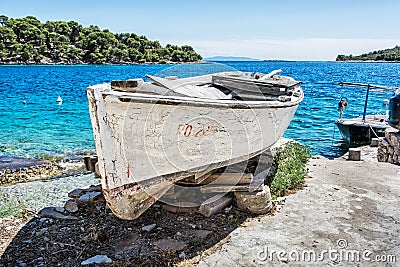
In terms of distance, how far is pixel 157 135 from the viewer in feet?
14.0

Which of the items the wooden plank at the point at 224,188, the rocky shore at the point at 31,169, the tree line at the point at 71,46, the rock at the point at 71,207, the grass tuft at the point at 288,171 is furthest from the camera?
the tree line at the point at 71,46

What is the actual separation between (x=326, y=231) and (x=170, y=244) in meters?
1.98

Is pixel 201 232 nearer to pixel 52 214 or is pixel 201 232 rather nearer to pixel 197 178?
pixel 197 178

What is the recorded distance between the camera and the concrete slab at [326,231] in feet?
13.5

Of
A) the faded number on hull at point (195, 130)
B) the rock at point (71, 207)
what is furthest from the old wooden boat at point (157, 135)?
the rock at point (71, 207)

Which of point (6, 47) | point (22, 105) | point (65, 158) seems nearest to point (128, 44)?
point (6, 47)

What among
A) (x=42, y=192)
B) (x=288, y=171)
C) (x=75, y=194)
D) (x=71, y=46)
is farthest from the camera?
(x=71, y=46)

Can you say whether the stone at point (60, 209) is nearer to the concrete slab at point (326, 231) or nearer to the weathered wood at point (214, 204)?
the weathered wood at point (214, 204)

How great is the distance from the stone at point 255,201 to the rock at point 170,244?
46.5 inches

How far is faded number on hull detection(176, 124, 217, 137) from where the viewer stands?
4367 mm

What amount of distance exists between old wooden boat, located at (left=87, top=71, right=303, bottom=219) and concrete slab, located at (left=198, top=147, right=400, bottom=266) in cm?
107

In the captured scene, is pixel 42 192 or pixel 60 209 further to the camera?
pixel 42 192

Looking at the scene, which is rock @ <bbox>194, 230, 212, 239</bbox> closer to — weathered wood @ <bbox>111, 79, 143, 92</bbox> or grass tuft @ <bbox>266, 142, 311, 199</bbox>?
grass tuft @ <bbox>266, 142, 311, 199</bbox>

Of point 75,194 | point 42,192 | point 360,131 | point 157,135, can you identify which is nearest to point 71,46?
point 360,131
